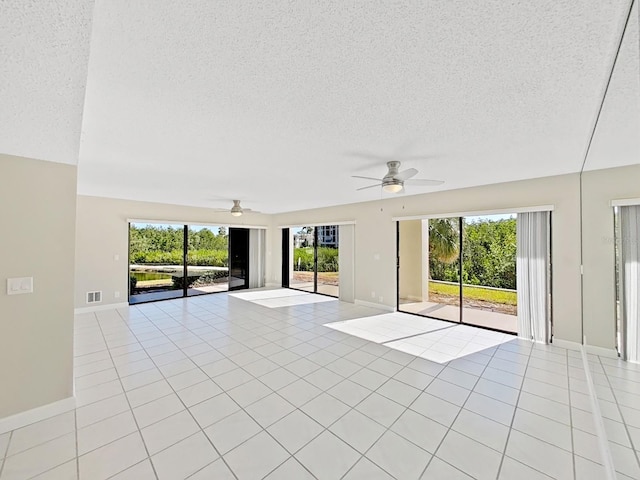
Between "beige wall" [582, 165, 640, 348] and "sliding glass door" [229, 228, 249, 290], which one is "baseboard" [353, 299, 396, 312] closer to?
"beige wall" [582, 165, 640, 348]

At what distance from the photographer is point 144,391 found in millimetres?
2586

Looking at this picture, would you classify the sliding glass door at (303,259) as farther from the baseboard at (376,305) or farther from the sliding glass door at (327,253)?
the baseboard at (376,305)

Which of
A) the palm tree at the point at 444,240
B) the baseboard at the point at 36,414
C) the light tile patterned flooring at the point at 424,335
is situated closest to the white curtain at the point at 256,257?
the light tile patterned flooring at the point at 424,335

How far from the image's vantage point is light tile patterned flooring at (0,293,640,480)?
1.73 meters

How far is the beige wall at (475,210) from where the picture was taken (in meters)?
3.65

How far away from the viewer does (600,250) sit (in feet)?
10.2

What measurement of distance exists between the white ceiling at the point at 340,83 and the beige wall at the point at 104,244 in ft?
11.1

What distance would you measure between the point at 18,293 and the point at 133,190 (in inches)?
131

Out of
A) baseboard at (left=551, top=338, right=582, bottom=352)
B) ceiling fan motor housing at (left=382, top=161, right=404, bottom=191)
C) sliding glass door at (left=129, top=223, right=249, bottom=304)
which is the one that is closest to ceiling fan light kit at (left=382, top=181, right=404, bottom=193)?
ceiling fan motor housing at (left=382, top=161, right=404, bottom=191)

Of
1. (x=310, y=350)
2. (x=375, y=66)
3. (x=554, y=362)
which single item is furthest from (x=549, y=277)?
(x=375, y=66)

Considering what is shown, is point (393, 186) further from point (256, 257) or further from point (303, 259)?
point (256, 257)

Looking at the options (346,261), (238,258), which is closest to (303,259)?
(238,258)

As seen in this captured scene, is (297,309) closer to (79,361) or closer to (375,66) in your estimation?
(79,361)

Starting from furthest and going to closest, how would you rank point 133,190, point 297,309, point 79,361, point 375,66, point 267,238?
point 267,238
point 297,309
point 133,190
point 79,361
point 375,66
